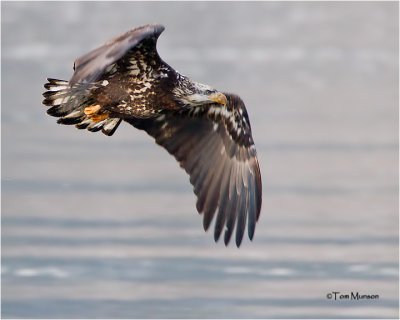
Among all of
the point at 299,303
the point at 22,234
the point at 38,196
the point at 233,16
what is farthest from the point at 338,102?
the point at 299,303

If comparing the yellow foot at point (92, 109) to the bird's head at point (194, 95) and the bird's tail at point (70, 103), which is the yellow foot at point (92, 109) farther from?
the bird's head at point (194, 95)

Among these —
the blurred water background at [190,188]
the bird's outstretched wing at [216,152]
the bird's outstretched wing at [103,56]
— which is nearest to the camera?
the bird's outstretched wing at [103,56]

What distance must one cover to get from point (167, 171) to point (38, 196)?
176 cm

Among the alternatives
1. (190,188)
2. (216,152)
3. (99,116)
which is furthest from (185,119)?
(190,188)

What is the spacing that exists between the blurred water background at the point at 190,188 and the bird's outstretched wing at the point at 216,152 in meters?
0.69

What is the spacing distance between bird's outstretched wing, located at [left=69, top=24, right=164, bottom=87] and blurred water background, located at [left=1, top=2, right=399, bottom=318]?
82.6 inches

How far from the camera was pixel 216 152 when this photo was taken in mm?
10148

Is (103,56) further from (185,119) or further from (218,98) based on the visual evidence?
(185,119)

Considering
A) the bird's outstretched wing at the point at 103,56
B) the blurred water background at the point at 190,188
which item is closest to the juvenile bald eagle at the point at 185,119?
the bird's outstretched wing at the point at 103,56

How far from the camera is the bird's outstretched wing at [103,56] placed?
810cm

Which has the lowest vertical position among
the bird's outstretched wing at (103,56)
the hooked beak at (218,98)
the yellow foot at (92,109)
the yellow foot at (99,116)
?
the bird's outstretched wing at (103,56)

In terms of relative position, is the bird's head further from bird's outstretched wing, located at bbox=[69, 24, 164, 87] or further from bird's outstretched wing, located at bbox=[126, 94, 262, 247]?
bird's outstretched wing, located at bbox=[69, 24, 164, 87]

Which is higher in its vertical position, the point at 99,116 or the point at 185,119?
the point at 185,119

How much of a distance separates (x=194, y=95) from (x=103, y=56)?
1443 millimetres
